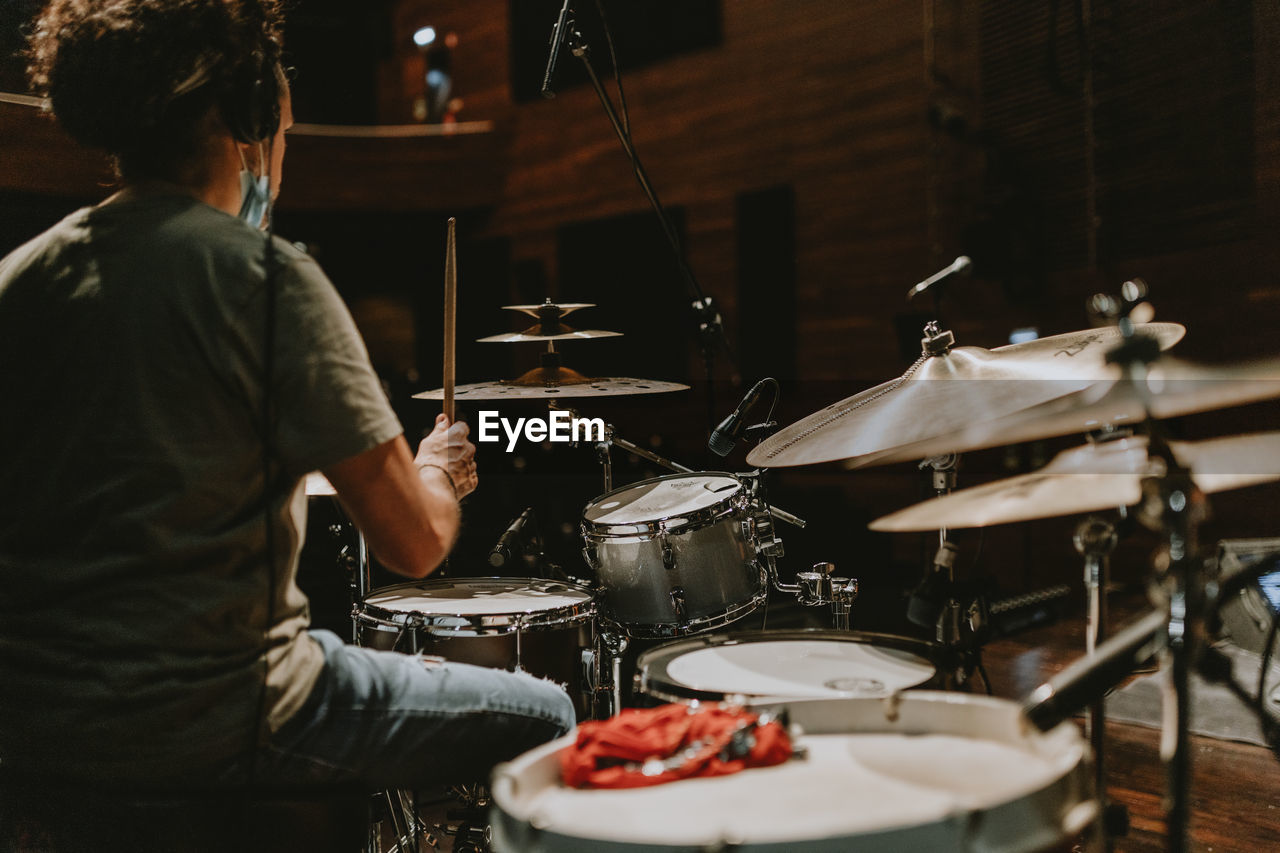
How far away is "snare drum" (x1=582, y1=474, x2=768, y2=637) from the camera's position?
7.56ft

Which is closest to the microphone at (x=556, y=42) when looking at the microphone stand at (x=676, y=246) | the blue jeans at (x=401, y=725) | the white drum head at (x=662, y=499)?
the microphone stand at (x=676, y=246)

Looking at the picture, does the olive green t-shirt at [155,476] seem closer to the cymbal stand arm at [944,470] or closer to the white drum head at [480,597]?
the white drum head at [480,597]

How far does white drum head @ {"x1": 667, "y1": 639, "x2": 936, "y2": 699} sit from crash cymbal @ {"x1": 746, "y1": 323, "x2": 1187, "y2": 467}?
314 millimetres

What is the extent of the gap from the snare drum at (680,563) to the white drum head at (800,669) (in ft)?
2.20

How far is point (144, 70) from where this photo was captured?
3.66 ft

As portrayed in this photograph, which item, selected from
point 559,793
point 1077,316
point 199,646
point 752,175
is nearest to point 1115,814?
point 559,793

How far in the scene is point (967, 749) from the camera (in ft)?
3.32

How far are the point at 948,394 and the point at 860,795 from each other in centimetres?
93

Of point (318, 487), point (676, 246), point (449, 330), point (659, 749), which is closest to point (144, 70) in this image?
point (449, 330)

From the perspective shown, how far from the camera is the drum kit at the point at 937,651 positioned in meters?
0.84

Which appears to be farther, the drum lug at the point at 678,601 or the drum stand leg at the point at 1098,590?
the drum lug at the point at 678,601

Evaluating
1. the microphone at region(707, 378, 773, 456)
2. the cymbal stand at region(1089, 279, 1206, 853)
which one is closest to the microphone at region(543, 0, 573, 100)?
the microphone at region(707, 378, 773, 456)

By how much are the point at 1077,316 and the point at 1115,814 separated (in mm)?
4012

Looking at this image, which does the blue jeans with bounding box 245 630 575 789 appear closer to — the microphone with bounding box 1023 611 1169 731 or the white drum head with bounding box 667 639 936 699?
the white drum head with bounding box 667 639 936 699
